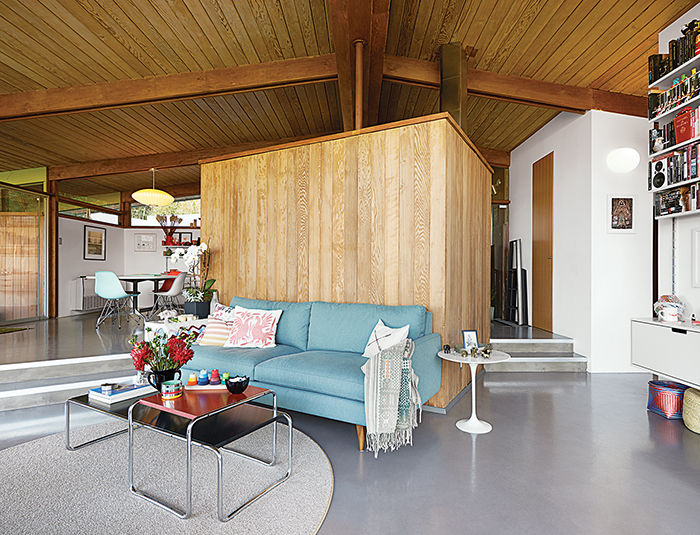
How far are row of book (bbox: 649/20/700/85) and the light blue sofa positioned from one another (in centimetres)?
289

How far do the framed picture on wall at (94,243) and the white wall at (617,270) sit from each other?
8.95 meters

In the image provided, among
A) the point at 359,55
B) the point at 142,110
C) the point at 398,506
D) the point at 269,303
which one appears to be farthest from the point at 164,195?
the point at 398,506

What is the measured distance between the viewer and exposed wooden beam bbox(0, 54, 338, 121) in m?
4.42

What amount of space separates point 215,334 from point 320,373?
4.45 feet

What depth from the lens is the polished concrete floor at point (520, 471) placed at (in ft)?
6.15

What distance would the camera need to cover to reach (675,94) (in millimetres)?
3355

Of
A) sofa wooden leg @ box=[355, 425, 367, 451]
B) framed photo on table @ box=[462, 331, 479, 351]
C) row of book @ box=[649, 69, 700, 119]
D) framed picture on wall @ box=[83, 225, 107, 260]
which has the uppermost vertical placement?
row of book @ box=[649, 69, 700, 119]

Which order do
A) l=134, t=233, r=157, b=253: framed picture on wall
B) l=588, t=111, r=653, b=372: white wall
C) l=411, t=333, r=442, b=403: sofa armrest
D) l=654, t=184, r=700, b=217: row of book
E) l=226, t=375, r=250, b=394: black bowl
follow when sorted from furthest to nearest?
l=134, t=233, r=157, b=253: framed picture on wall < l=588, t=111, r=653, b=372: white wall < l=654, t=184, r=700, b=217: row of book < l=411, t=333, r=442, b=403: sofa armrest < l=226, t=375, r=250, b=394: black bowl

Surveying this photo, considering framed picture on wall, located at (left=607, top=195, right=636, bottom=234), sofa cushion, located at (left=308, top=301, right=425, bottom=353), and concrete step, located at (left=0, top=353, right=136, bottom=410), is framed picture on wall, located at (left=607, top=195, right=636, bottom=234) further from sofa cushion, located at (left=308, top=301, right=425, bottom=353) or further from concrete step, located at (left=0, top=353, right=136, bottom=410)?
concrete step, located at (left=0, top=353, right=136, bottom=410)

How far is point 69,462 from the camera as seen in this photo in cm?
243

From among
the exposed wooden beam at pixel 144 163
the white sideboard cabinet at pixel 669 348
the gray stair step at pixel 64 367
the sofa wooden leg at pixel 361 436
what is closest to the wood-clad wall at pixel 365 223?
the sofa wooden leg at pixel 361 436

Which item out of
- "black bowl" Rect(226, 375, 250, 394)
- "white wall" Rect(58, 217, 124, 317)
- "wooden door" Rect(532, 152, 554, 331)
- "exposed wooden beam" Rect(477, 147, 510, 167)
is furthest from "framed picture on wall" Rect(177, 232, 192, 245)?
"black bowl" Rect(226, 375, 250, 394)

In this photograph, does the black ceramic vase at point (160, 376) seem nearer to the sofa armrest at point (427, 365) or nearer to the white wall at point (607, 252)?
the sofa armrest at point (427, 365)

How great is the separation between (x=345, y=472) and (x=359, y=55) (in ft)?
11.5
